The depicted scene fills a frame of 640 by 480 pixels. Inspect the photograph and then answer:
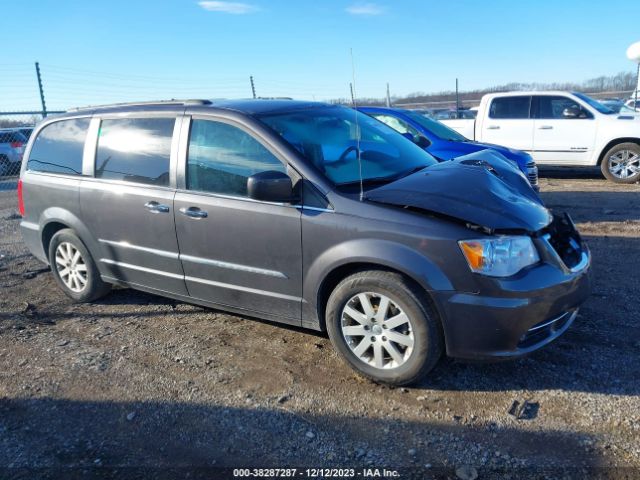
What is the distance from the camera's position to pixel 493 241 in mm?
3072

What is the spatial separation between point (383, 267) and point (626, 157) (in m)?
8.84

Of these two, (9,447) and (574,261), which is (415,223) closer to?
(574,261)

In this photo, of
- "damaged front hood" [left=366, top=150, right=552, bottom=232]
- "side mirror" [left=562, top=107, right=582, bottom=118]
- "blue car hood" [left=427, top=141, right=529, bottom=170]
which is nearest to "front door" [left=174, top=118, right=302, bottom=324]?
"damaged front hood" [left=366, top=150, right=552, bottom=232]

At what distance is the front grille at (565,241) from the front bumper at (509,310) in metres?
0.16

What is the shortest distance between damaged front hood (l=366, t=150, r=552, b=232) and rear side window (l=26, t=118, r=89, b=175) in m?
2.88

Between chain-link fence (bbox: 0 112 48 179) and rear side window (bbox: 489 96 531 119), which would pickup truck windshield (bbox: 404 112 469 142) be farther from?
chain-link fence (bbox: 0 112 48 179)

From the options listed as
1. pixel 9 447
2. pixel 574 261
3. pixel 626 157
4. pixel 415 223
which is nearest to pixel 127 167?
pixel 9 447

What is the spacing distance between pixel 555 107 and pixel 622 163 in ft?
5.42

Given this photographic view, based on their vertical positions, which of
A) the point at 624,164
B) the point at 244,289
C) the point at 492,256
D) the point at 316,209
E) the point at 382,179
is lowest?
the point at 244,289

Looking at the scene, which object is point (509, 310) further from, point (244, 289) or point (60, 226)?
point (60, 226)

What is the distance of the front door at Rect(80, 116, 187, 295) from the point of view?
4195 mm

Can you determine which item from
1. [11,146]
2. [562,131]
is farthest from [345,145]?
[11,146]

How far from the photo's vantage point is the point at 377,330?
11.1 feet

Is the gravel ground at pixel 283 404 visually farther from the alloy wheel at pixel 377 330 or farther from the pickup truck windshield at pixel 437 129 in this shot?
the pickup truck windshield at pixel 437 129
